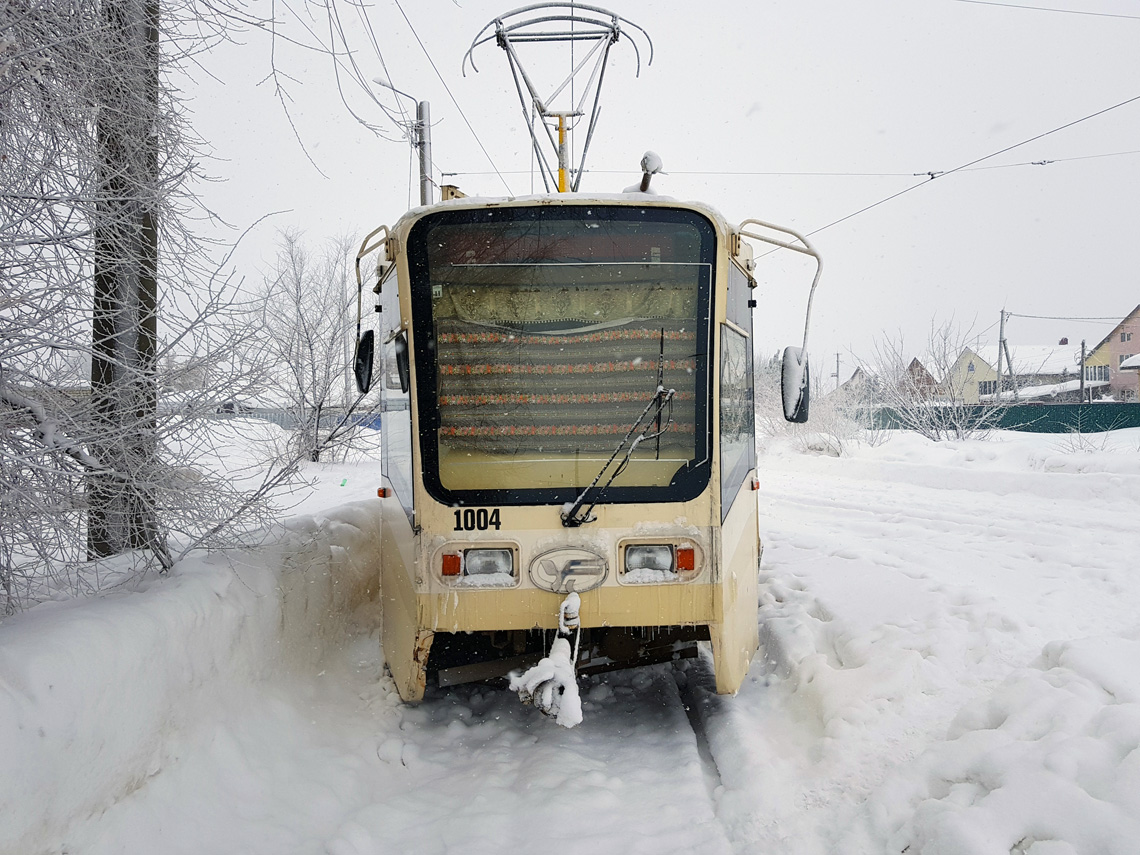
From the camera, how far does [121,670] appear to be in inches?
113

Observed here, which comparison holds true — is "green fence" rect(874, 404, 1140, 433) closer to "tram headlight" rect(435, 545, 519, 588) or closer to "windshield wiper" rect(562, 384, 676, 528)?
"windshield wiper" rect(562, 384, 676, 528)

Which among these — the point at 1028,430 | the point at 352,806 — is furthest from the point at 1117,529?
the point at 1028,430

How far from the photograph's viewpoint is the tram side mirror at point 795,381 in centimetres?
427

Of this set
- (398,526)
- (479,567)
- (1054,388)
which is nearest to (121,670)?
(479,567)

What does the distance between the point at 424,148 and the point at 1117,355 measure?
60.4 meters

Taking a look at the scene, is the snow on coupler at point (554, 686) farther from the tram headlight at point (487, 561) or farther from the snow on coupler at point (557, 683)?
the tram headlight at point (487, 561)

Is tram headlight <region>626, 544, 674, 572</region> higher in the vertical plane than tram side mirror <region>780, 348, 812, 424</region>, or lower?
lower

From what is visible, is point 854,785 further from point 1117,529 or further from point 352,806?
point 1117,529

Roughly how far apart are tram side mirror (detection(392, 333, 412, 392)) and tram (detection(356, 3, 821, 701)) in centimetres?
1

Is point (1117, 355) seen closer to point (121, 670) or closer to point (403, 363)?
point (403, 363)

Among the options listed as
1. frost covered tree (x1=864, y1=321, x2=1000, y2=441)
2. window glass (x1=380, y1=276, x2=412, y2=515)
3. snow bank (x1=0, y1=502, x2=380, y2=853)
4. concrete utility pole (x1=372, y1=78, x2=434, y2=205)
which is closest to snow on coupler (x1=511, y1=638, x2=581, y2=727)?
window glass (x1=380, y1=276, x2=412, y2=515)

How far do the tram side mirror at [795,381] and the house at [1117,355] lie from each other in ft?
186

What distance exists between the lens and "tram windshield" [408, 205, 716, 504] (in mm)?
3744

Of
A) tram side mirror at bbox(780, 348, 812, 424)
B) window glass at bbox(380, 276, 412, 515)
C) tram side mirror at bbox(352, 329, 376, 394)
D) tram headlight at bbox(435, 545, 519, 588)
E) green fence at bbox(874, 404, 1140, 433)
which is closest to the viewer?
tram headlight at bbox(435, 545, 519, 588)
